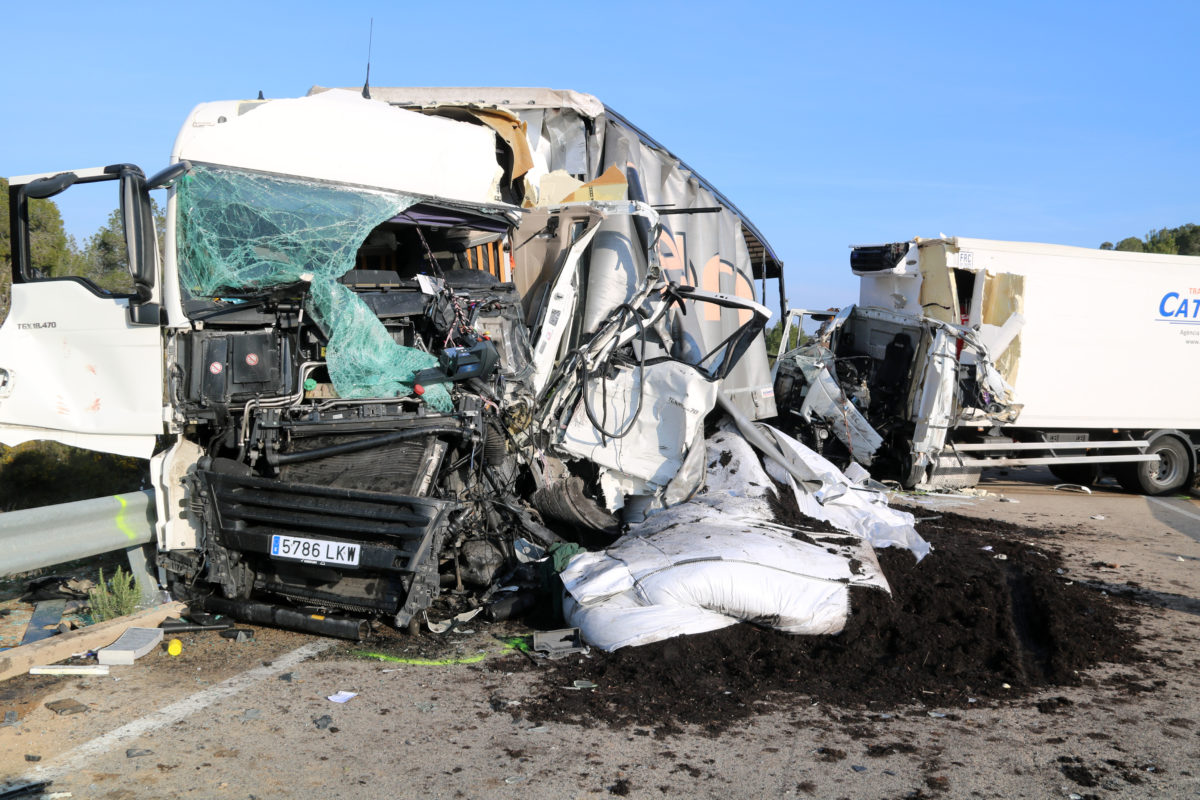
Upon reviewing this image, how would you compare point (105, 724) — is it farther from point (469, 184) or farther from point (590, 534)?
point (469, 184)

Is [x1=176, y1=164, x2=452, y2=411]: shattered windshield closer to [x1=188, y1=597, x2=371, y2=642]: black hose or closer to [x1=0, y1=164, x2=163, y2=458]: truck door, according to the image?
[x1=0, y1=164, x2=163, y2=458]: truck door

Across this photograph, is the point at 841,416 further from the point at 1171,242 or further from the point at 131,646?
the point at 1171,242

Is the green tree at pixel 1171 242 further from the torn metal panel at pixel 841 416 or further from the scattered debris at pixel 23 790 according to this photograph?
the scattered debris at pixel 23 790

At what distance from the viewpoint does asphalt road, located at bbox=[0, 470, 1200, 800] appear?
131 inches

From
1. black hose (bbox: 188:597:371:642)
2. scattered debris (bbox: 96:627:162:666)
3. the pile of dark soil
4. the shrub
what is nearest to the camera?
the pile of dark soil

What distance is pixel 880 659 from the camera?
471cm

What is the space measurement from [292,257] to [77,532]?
1.90 meters

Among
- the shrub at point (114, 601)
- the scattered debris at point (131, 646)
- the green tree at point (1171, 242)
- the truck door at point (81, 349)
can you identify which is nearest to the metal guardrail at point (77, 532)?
the shrub at point (114, 601)

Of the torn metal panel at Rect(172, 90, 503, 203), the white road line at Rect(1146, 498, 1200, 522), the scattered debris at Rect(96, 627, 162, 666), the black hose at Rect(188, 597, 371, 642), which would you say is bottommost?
the white road line at Rect(1146, 498, 1200, 522)

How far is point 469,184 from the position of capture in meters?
6.46

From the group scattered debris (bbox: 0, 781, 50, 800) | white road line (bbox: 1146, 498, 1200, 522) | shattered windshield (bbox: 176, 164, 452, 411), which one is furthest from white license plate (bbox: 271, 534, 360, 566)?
white road line (bbox: 1146, 498, 1200, 522)

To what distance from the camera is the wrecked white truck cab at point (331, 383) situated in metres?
4.86

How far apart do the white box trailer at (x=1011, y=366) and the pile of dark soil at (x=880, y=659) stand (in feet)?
16.8

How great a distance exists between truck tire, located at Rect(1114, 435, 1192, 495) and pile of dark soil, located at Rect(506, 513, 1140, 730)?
7.33 meters
